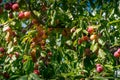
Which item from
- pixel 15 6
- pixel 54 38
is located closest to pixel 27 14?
pixel 15 6

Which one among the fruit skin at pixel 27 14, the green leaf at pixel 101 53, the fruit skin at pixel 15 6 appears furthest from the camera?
the fruit skin at pixel 15 6

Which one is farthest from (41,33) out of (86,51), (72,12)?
(72,12)


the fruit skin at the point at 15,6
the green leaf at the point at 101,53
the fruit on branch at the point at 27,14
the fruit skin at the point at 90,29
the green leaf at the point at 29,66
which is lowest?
the green leaf at the point at 29,66

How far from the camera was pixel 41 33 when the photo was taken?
4.11 meters

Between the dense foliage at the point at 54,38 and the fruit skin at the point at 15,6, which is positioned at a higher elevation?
the fruit skin at the point at 15,6

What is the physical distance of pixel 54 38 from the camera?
4.41 metres

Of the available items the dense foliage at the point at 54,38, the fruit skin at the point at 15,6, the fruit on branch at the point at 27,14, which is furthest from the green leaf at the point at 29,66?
the fruit skin at the point at 15,6

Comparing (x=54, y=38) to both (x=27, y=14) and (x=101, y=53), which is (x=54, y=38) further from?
(x=101, y=53)

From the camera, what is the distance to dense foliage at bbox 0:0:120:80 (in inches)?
157

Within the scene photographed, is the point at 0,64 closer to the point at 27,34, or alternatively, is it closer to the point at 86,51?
the point at 27,34

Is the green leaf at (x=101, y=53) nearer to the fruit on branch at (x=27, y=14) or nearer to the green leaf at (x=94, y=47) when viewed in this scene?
the green leaf at (x=94, y=47)

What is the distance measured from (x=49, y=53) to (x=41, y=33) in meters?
0.42

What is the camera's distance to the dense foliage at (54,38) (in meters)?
4.00

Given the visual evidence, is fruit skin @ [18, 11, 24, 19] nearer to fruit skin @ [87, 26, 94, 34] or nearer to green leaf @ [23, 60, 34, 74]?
green leaf @ [23, 60, 34, 74]
